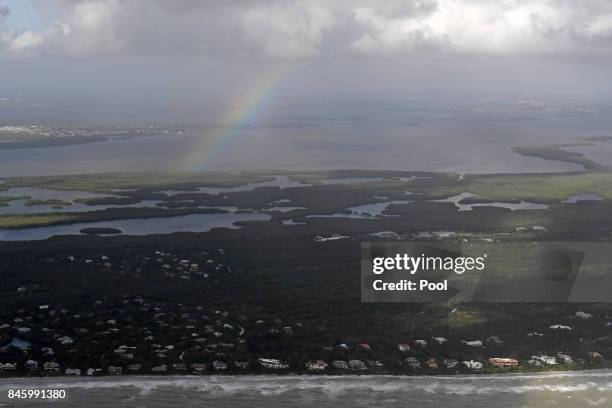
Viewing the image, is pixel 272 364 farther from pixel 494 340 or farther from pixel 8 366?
pixel 8 366

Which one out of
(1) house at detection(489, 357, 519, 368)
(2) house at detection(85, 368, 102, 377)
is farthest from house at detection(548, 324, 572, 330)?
(2) house at detection(85, 368, 102, 377)

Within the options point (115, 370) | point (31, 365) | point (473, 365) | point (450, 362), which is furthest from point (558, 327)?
point (31, 365)

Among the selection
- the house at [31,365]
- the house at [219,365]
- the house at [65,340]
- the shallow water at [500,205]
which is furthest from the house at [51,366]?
the shallow water at [500,205]

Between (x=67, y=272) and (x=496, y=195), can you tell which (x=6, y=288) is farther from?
(x=496, y=195)

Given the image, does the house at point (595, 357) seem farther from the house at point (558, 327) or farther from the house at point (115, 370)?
the house at point (115, 370)

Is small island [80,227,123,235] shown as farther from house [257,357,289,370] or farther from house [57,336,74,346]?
house [257,357,289,370]

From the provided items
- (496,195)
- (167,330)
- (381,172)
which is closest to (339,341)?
(167,330)
